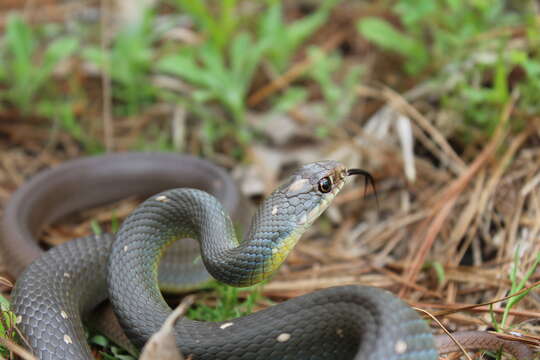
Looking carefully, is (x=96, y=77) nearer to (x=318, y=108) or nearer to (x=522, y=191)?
(x=318, y=108)

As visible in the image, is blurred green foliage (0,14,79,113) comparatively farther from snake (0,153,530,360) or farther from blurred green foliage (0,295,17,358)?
blurred green foliage (0,295,17,358)

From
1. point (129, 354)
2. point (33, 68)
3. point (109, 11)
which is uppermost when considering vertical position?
point (109, 11)

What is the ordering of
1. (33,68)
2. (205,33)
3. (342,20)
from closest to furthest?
(33,68), (205,33), (342,20)

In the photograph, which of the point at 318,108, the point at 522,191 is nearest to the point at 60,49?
the point at 318,108

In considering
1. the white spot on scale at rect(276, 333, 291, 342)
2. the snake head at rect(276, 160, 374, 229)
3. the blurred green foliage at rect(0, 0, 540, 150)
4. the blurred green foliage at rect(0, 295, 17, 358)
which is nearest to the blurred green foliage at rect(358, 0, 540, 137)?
the blurred green foliage at rect(0, 0, 540, 150)

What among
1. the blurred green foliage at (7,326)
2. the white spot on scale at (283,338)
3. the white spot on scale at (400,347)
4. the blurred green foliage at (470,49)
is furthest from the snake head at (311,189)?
the blurred green foliage at (470,49)

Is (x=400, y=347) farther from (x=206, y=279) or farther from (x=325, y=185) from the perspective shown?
(x=206, y=279)

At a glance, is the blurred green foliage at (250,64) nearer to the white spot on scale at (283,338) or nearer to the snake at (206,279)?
the snake at (206,279)
